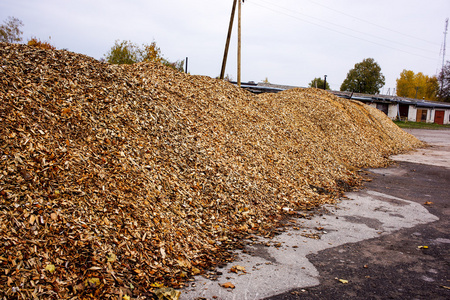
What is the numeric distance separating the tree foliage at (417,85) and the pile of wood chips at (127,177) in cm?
8410

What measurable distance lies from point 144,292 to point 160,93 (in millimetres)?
5457

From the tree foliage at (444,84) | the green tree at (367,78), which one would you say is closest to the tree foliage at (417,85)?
the tree foliage at (444,84)

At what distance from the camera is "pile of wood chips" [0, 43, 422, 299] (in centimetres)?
348

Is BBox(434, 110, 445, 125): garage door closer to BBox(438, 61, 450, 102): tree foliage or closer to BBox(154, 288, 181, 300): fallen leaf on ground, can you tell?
BBox(438, 61, 450, 102): tree foliage

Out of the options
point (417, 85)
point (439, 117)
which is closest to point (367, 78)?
point (439, 117)

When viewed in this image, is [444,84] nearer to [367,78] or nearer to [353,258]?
[367,78]

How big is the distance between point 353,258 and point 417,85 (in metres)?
90.7

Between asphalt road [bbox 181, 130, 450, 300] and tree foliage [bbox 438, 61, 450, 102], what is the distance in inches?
3156

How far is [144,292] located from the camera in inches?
138

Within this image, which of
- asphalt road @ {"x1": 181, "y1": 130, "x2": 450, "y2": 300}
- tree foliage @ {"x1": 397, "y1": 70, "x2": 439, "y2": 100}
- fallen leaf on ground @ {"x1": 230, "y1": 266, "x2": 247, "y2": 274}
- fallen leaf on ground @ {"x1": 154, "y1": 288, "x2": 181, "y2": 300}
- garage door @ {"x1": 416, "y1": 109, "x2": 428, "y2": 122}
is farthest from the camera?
tree foliage @ {"x1": 397, "y1": 70, "x2": 439, "y2": 100}

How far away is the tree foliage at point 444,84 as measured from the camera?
72875mm

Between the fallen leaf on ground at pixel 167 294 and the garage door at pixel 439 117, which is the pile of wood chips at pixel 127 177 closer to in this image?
the fallen leaf on ground at pixel 167 294

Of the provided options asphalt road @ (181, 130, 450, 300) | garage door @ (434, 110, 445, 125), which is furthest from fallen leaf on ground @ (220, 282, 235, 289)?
garage door @ (434, 110, 445, 125)

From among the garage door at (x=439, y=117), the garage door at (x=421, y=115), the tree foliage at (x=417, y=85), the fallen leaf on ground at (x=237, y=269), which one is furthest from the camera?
the tree foliage at (x=417, y=85)
